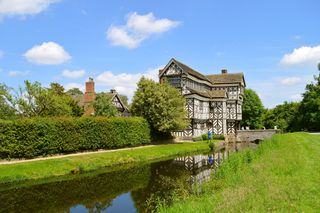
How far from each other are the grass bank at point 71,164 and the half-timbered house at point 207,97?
15969mm

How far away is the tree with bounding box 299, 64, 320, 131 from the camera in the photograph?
4965 cm

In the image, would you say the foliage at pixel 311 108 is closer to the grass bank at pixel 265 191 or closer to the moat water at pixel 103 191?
the moat water at pixel 103 191

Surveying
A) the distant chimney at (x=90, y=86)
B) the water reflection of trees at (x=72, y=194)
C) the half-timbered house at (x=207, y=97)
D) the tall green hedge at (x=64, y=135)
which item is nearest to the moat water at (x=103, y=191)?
the water reflection of trees at (x=72, y=194)

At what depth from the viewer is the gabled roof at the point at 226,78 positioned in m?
59.2

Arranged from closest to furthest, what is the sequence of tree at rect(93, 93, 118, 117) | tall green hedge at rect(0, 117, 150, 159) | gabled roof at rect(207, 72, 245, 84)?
tall green hedge at rect(0, 117, 150, 159) → tree at rect(93, 93, 118, 117) → gabled roof at rect(207, 72, 245, 84)

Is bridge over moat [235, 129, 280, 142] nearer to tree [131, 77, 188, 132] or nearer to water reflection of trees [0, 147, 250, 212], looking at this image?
tree [131, 77, 188, 132]

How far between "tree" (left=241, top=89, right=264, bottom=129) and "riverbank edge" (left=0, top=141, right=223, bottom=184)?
41223 mm

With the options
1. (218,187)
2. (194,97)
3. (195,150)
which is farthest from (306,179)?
(194,97)

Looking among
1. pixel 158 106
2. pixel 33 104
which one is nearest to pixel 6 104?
pixel 33 104

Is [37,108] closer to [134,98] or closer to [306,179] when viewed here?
[134,98]

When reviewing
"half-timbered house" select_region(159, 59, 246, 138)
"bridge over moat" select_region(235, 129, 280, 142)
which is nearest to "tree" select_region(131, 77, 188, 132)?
"half-timbered house" select_region(159, 59, 246, 138)

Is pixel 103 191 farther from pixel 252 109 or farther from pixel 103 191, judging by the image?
pixel 252 109

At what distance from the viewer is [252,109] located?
2746 inches

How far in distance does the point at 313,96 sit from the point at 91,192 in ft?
147
